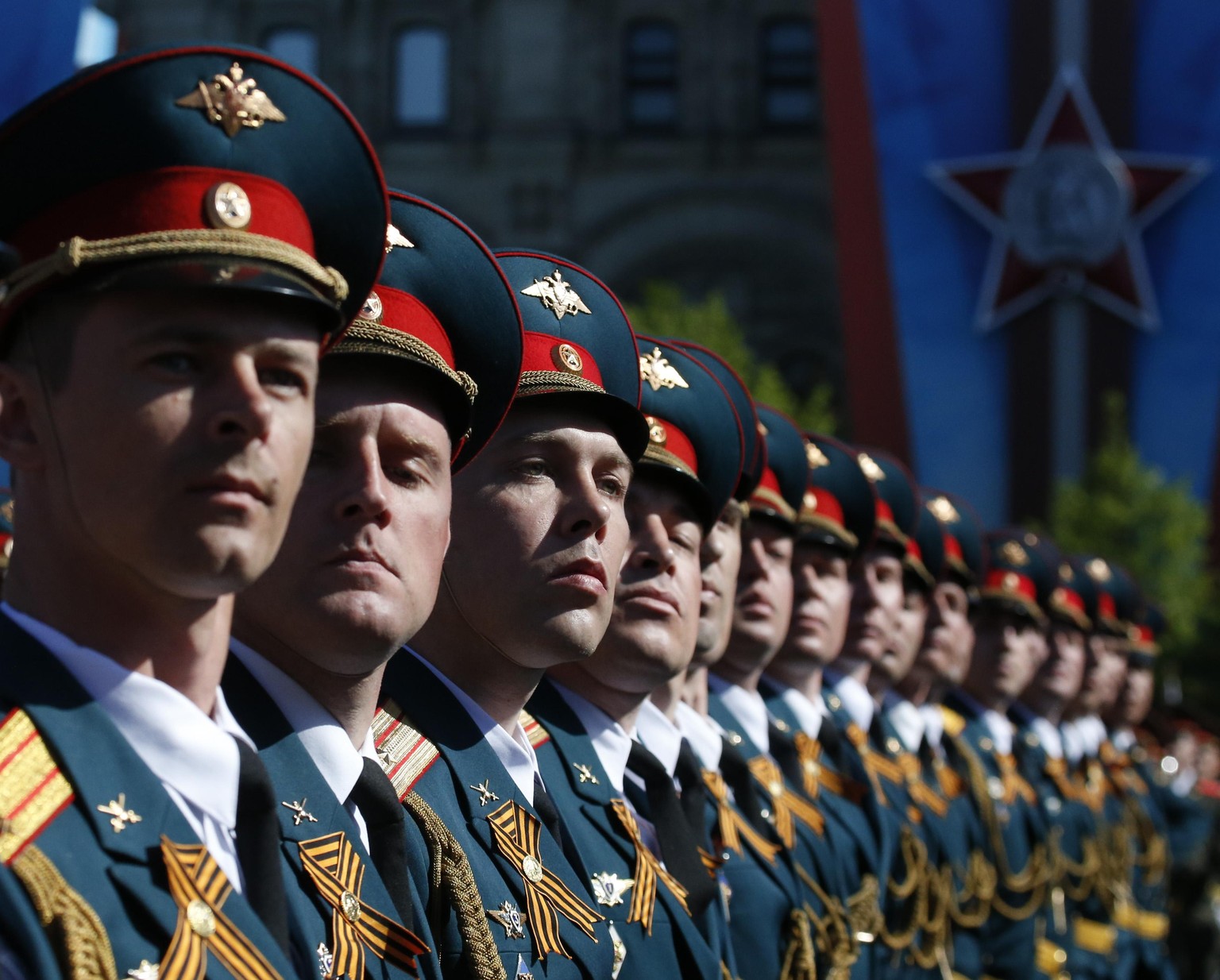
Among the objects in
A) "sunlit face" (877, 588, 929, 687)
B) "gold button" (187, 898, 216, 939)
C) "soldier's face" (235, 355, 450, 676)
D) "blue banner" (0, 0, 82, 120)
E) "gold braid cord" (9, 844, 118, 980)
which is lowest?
"sunlit face" (877, 588, 929, 687)

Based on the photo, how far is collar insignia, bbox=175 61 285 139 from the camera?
218cm

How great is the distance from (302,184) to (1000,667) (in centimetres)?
665

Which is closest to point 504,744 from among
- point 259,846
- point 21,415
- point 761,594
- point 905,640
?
point 259,846

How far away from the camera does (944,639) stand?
7.68 meters

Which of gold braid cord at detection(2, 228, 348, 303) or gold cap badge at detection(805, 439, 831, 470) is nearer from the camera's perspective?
gold braid cord at detection(2, 228, 348, 303)

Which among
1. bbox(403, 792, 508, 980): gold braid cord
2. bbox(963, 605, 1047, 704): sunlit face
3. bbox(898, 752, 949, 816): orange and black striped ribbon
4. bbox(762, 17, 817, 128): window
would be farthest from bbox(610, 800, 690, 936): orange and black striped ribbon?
bbox(762, 17, 817, 128): window

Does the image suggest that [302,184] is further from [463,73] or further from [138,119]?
[463,73]

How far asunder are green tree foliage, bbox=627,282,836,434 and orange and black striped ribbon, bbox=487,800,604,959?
19.4 meters

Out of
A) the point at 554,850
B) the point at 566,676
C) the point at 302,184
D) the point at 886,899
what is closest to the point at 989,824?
the point at 886,899

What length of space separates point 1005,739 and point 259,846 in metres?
6.67

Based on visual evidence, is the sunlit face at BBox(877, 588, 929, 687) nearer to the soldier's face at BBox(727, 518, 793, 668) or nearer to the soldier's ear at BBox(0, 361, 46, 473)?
the soldier's face at BBox(727, 518, 793, 668)

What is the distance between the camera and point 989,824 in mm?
7547

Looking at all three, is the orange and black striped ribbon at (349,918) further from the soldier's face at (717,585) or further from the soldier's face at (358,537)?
the soldier's face at (717,585)

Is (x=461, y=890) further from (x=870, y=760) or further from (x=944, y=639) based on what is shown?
(x=944, y=639)
